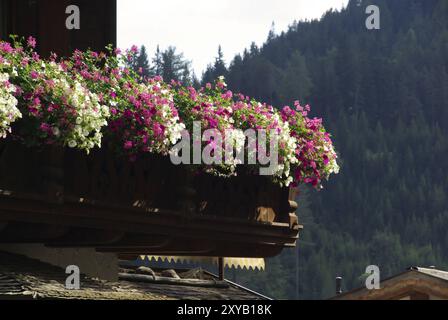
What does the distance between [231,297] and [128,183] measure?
242 inches

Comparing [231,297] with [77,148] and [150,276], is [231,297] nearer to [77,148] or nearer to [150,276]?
[150,276]

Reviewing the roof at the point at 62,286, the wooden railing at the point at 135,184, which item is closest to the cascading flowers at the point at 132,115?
the wooden railing at the point at 135,184

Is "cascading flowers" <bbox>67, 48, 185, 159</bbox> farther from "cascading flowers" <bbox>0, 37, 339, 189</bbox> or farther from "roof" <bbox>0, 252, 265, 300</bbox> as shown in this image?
"roof" <bbox>0, 252, 265, 300</bbox>

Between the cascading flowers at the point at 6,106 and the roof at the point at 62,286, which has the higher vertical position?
the cascading flowers at the point at 6,106

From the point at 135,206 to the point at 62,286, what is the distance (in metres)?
1.45

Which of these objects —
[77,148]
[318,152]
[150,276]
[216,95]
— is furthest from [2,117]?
[150,276]

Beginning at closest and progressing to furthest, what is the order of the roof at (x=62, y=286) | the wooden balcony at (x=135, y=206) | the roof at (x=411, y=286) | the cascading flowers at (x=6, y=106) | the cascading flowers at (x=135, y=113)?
the cascading flowers at (x=6, y=106) → the roof at (x=62, y=286) → the wooden balcony at (x=135, y=206) → the cascading flowers at (x=135, y=113) → the roof at (x=411, y=286)

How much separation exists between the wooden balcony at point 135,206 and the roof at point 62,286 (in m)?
0.39

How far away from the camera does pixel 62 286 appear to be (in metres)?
13.8

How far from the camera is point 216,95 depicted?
52.4 ft

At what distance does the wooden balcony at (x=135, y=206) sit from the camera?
13.2 meters

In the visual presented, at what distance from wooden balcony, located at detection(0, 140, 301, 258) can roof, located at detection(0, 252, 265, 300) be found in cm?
39

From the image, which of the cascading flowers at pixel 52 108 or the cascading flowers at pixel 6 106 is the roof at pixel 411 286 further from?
the cascading flowers at pixel 6 106

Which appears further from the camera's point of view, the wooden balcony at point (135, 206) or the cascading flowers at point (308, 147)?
the cascading flowers at point (308, 147)
